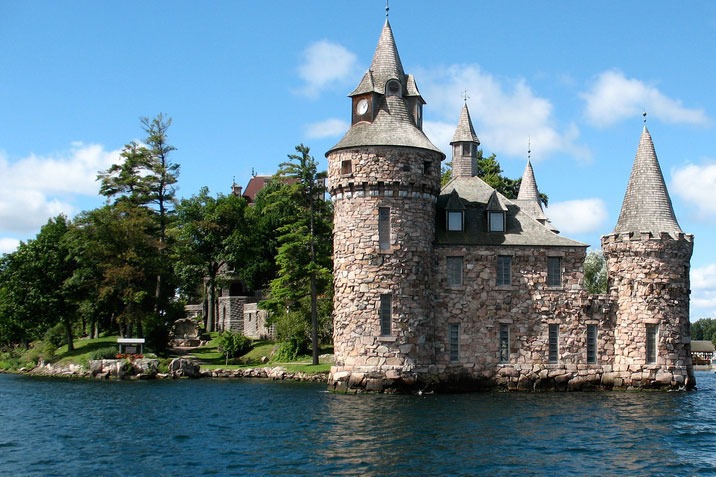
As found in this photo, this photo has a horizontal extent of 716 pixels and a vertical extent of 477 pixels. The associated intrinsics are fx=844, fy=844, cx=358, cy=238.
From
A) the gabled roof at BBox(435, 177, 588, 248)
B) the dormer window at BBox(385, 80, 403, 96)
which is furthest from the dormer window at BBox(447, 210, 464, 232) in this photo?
the dormer window at BBox(385, 80, 403, 96)

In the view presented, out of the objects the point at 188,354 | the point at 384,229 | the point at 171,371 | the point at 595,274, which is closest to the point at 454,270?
the point at 384,229

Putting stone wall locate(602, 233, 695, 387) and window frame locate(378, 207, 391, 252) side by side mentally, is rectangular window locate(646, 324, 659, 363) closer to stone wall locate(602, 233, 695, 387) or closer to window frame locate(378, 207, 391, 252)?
stone wall locate(602, 233, 695, 387)

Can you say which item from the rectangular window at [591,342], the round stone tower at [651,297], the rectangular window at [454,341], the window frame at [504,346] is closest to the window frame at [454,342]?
the rectangular window at [454,341]

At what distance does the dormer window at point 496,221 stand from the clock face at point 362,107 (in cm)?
941

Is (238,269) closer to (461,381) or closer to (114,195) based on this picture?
(114,195)

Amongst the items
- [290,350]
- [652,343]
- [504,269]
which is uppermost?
[504,269]

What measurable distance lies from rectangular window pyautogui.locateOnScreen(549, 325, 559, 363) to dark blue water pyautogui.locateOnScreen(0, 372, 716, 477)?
284 cm

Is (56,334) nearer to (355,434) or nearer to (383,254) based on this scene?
(383,254)

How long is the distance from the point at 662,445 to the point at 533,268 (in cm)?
1891

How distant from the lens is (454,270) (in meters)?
47.6

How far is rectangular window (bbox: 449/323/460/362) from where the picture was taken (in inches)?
1855

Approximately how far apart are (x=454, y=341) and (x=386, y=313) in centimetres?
485

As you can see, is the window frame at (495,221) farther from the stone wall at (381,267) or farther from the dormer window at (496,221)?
the stone wall at (381,267)

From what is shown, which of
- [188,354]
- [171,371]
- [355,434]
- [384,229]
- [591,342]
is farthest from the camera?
[188,354]
